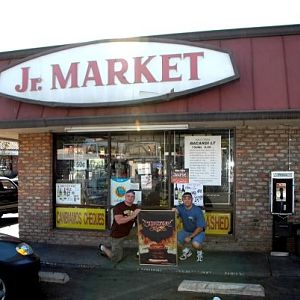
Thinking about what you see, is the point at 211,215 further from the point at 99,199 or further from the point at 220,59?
the point at 220,59

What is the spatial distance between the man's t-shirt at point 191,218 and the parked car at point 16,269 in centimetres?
303

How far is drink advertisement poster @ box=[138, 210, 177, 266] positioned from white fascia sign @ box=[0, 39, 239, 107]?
2086mm

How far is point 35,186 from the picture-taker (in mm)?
9992

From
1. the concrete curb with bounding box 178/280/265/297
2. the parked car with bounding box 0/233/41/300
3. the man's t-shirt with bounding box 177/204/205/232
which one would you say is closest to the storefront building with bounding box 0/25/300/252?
the man's t-shirt with bounding box 177/204/205/232

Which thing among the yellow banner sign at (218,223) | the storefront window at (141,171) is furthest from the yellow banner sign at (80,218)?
the yellow banner sign at (218,223)

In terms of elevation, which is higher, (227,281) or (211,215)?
(211,215)

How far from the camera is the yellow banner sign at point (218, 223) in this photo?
29.9 ft

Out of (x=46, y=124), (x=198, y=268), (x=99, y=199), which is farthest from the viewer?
(x=99, y=199)

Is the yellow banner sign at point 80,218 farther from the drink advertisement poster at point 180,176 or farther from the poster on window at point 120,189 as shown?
the drink advertisement poster at point 180,176

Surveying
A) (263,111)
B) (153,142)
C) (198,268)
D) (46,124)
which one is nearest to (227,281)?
(198,268)

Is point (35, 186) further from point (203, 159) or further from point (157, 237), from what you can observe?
point (203, 159)

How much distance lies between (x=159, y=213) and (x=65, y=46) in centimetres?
375

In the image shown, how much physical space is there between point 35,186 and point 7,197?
16.3 feet

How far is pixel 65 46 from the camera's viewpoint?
28.9 feet
